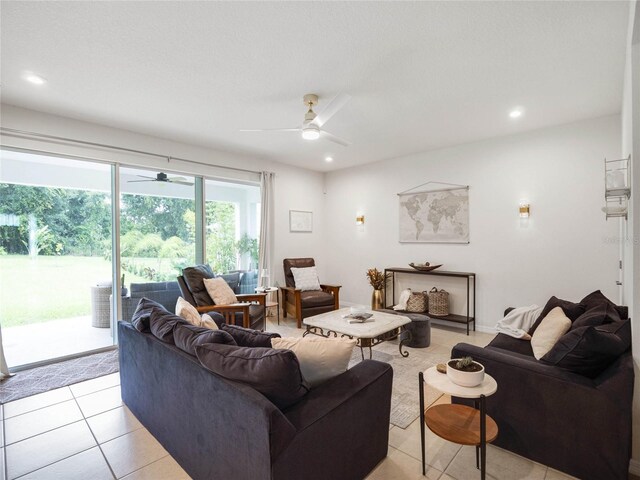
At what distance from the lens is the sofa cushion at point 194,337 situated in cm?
163

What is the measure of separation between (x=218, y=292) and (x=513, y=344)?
3.16 metres

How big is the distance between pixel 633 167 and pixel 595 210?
2.45 metres

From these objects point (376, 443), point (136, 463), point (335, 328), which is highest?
point (335, 328)

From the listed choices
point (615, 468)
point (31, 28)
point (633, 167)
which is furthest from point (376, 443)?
point (31, 28)

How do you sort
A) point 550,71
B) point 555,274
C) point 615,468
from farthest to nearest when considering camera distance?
point 555,274, point 550,71, point 615,468

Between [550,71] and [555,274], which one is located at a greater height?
[550,71]

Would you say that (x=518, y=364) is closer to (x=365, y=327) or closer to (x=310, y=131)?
(x=365, y=327)

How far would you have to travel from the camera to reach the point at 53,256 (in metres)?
3.58

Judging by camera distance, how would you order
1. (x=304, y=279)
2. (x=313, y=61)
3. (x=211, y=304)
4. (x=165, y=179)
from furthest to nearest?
(x=304, y=279) < (x=165, y=179) < (x=211, y=304) < (x=313, y=61)

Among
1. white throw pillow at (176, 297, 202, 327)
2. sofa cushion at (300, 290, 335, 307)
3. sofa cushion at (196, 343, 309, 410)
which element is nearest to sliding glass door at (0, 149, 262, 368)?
sofa cushion at (300, 290, 335, 307)

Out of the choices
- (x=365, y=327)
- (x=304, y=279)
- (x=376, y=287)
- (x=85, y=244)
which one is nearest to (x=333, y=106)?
(x=365, y=327)

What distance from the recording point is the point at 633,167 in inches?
69.4

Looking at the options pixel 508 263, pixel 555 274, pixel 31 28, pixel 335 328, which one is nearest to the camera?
pixel 31 28

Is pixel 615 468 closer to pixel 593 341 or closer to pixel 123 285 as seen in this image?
pixel 593 341
